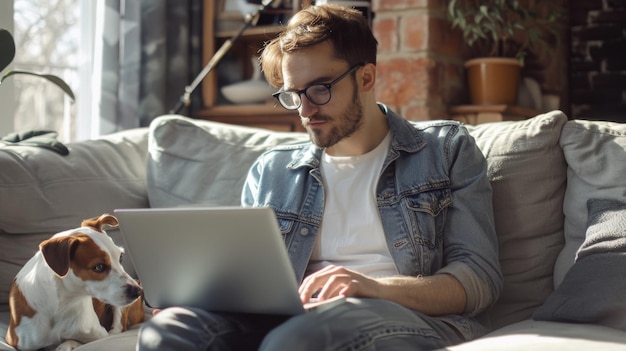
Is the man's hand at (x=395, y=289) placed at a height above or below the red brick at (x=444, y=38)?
below

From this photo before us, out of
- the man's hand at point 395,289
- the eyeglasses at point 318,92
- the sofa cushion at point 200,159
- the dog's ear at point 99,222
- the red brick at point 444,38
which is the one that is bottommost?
the man's hand at point 395,289

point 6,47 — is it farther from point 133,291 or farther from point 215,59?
point 215,59

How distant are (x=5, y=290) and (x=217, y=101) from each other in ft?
6.20

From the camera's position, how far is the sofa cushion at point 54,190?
2.19m

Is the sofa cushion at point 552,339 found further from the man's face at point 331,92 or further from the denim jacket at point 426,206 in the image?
the man's face at point 331,92

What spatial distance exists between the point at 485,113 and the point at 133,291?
6.29 ft

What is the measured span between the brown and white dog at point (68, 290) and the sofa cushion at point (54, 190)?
11.9 inches

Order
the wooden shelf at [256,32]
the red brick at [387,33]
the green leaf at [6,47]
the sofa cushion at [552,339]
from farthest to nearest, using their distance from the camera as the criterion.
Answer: the wooden shelf at [256,32] → the red brick at [387,33] → the green leaf at [6,47] → the sofa cushion at [552,339]

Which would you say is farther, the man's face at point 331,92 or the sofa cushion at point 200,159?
the sofa cushion at point 200,159

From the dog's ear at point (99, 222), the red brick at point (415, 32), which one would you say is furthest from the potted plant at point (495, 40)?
the dog's ear at point (99, 222)

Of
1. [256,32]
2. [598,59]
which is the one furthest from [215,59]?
[598,59]

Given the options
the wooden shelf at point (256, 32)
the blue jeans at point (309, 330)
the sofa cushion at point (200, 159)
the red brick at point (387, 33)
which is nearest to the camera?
the blue jeans at point (309, 330)

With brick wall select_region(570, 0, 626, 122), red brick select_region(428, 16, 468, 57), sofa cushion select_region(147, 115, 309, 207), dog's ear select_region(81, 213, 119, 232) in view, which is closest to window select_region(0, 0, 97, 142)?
sofa cushion select_region(147, 115, 309, 207)

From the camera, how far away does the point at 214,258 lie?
1544 millimetres
